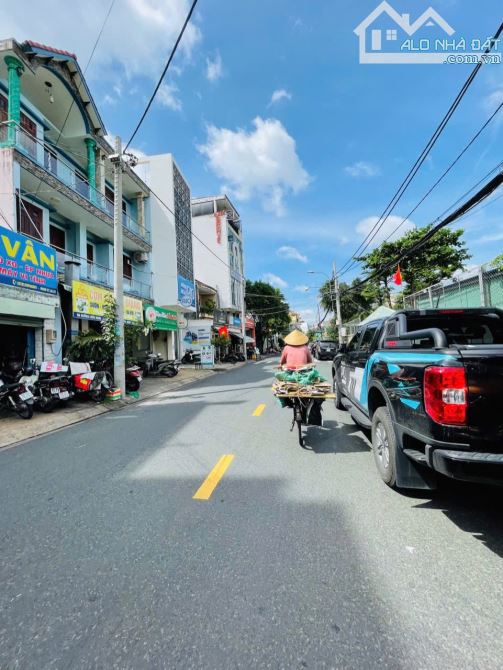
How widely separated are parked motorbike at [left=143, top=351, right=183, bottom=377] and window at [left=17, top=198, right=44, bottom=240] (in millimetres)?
7141

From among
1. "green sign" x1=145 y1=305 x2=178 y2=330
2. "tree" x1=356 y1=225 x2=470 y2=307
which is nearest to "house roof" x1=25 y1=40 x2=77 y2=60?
"green sign" x1=145 y1=305 x2=178 y2=330

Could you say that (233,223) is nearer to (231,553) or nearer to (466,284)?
(466,284)

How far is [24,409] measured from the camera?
779 cm

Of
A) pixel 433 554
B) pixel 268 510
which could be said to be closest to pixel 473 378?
pixel 433 554

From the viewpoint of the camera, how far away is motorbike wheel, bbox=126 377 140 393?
1164 centimetres

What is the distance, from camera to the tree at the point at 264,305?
167ft

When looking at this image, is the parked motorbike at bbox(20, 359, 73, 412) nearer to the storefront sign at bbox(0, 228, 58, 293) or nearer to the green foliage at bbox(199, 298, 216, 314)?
the storefront sign at bbox(0, 228, 58, 293)

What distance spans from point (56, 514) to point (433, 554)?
3204mm

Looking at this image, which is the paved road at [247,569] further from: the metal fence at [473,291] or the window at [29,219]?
the window at [29,219]

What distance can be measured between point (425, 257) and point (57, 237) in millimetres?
24739

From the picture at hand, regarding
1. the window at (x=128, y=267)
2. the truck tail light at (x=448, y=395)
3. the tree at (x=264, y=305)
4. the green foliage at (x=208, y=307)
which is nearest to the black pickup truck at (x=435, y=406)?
the truck tail light at (x=448, y=395)

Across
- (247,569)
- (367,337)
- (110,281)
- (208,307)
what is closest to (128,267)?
(110,281)

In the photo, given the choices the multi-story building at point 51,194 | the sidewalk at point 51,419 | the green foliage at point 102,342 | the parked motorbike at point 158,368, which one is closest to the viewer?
the sidewalk at point 51,419

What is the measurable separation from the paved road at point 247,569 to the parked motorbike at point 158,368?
494 inches
